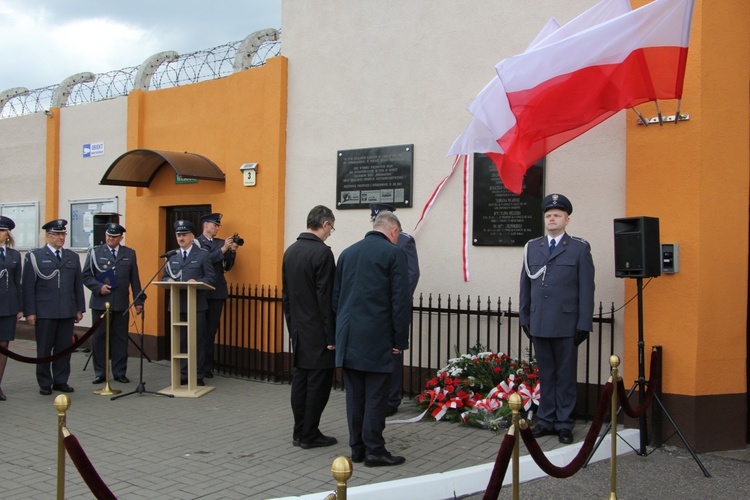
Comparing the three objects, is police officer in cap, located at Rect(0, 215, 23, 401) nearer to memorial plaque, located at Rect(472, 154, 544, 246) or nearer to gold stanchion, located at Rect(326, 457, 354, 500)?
memorial plaque, located at Rect(472, 154, 544, 246)

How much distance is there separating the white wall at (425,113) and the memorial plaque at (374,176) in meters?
0.09

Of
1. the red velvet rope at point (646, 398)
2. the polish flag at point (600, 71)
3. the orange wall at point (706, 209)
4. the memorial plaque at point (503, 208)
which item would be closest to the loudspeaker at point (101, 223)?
the memorial plaque at point (503, 208)

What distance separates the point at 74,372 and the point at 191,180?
10.3ft

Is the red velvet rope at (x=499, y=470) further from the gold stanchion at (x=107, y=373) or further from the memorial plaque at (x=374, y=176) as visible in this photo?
the gold stanchion at (x=107, y=373)

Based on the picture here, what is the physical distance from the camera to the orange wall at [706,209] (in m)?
5.79

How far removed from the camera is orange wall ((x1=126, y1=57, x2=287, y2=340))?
30.0 ft

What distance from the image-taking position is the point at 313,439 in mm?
5805

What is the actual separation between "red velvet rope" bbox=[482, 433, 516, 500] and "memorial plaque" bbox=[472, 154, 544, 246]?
3.98 m

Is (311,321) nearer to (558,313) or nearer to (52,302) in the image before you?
(558,313)

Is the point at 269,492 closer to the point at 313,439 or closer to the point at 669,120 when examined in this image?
the point at 313,439

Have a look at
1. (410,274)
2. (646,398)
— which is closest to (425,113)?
(410,274)

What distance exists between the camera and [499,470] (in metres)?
3.30

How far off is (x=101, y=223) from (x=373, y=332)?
7076 mm

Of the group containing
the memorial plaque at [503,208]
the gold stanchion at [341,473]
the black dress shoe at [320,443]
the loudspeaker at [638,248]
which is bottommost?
the black dress shoe at [320,443]
